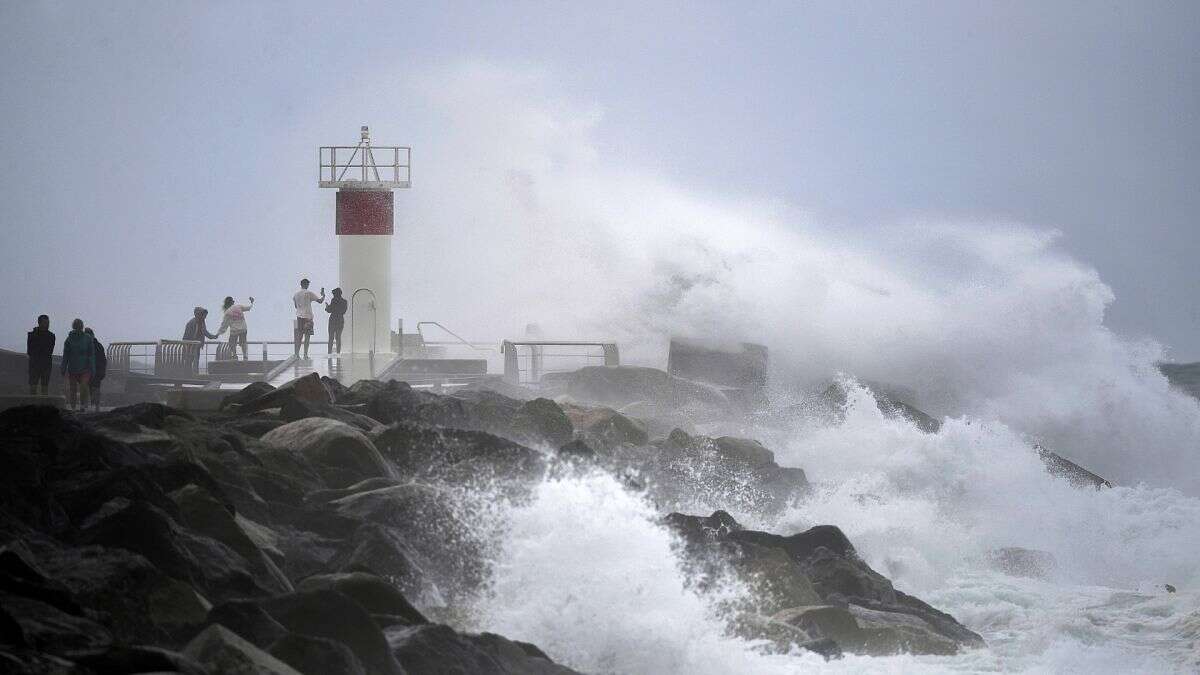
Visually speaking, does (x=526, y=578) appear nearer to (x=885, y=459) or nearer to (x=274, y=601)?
(x=274, y=601)

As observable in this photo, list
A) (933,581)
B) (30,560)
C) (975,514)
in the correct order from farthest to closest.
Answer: (975,514) < (933,581) < (30,560)

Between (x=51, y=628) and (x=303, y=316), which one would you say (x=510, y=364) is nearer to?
(x=303, y=316)

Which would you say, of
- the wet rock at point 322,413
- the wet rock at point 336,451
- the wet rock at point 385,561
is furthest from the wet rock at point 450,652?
the wet rock at point 322,413

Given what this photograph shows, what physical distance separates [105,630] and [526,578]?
3533 millimetres

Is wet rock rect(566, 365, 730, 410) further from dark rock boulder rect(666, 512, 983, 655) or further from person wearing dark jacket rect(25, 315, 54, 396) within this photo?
dark rock boulder rect(666, 512, 983, 655)

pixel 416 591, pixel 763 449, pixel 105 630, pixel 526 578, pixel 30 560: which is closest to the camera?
pixel 105 630

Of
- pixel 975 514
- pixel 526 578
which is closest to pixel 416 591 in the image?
pixel 526 578

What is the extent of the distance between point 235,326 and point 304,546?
14290 mm

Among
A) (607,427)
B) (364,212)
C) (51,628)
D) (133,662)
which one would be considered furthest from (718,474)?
(364,212)

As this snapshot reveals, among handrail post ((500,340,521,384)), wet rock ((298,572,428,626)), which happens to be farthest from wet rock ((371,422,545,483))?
handrail post ((500,340,521,384))

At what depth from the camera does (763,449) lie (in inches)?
650

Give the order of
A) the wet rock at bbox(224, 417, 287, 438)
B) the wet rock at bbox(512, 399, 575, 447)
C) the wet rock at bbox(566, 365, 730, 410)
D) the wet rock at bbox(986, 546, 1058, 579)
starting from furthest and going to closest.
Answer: the wet rock at bbox(566, 365, 730, 410), the wet rock at bbox(986, 546, 1058, 579), the wet rock at bbox(512, 399, 575, 447), the wet rock at bbox(224, 417, 287, 438)

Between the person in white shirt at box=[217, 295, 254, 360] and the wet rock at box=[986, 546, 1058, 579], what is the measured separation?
12062 mm

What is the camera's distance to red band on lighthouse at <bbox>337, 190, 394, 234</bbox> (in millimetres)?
24234
